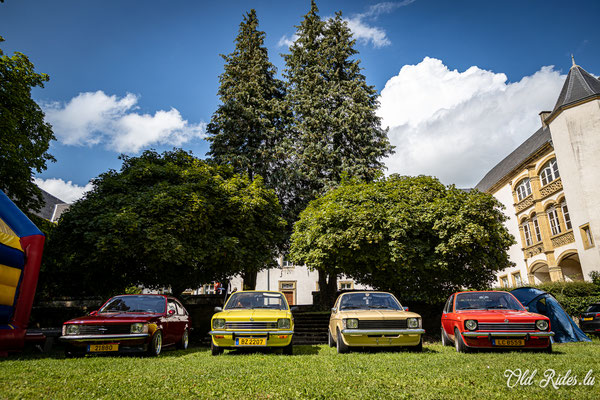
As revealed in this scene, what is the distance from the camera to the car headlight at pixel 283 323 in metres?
8.63

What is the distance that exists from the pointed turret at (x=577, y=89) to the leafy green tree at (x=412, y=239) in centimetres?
1291

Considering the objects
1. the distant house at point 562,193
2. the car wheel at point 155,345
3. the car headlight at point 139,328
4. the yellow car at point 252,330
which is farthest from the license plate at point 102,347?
the distant house at point 562,193

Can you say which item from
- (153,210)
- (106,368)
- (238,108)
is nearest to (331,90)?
(238,108)

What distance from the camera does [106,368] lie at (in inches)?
263

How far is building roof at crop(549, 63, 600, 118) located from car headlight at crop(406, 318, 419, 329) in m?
21.9

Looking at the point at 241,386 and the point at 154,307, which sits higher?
the point at 154,307

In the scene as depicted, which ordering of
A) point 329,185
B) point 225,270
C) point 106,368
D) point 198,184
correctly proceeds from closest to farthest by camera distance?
point 106,368 → point 198,184 → point 225,270 → point 329,185

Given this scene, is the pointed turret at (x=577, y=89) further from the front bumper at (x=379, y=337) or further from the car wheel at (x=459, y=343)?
the front bumper at (x=379, y=337)

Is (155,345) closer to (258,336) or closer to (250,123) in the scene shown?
(258,336)

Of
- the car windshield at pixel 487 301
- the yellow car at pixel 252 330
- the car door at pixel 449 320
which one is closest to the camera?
the yellow car at pixel 252 330

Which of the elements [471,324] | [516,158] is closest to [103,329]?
[471,324]

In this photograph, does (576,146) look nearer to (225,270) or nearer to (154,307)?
(225,270)

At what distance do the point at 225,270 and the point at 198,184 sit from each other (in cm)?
413

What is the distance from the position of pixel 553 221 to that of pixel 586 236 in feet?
13.4
